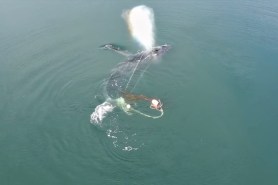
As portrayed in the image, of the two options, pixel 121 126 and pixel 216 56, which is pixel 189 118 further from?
pixel 216 56

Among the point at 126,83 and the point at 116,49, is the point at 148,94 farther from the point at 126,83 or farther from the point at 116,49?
the point at 116,49

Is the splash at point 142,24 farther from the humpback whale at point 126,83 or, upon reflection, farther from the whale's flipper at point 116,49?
the whale's flipper at point 116,49

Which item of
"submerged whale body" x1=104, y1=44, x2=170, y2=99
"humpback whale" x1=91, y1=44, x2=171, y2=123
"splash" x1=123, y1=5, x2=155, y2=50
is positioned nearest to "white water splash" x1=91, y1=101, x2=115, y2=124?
"humpback whale" x1=91, y1=44, x2=171, y2=123

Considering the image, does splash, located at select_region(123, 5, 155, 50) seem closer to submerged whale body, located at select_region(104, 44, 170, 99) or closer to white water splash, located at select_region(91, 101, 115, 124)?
submerged whale body, located at select_region(104, 44, 170, 99)

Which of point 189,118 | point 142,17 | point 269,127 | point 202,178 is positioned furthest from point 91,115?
point 142,17

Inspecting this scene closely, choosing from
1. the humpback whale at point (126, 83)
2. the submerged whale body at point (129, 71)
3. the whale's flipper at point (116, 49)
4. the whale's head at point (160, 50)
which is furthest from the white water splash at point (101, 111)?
the whale's head at point (160, 50)

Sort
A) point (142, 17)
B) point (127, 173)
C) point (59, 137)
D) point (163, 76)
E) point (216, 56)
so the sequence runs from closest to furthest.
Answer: point (127, 173) < point (59, 137) < point (163, 76) < point (216, 56) < point (142, 17)

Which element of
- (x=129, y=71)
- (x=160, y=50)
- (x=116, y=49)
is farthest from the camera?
(x=160, y=50)

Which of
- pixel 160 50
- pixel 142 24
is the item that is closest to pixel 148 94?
pixel 160 50
